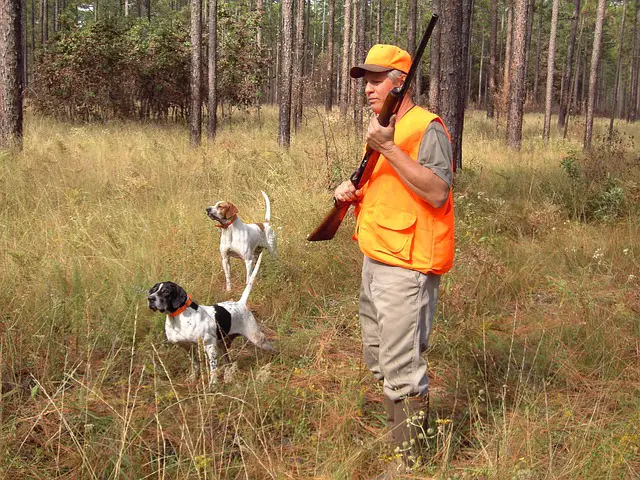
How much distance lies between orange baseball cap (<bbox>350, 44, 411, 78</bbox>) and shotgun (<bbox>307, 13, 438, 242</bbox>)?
0.06 m

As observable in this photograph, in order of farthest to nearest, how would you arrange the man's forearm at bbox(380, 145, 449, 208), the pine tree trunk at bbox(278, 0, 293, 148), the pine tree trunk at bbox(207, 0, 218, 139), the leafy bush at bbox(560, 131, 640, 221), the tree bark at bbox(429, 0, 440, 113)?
the pine tree trunk at bbox(207, 0, 218, 139) < the pine tree trunk at bbox(278, 0, 293, 148) < the tree bark at bbox(429, 0, 440, 113) < the leafy bush at bbox(560, 131, 640, 221) < the man's forearm at bbox(380, 145, 449, 208)

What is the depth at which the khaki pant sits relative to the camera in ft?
9.08

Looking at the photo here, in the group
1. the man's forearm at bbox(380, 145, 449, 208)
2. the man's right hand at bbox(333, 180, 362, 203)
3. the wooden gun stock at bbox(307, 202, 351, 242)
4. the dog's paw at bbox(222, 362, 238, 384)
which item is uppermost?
the man's forearm at bbox(380, 145, 449, 208)

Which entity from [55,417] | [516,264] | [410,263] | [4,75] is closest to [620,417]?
[410,263]

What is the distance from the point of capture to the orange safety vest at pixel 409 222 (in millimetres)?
2736

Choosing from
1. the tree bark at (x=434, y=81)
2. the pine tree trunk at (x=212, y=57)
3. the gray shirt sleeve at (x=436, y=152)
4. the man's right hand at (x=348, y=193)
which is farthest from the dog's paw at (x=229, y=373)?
the pine tree trunk at (x=212, y=57)

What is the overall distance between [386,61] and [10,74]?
27.9ft

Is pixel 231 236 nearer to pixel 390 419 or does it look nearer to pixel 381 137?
pixel 390 419

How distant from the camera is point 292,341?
4.41 m

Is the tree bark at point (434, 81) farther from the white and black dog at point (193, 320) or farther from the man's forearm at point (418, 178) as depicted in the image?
the man's forearm at point (418, 178)

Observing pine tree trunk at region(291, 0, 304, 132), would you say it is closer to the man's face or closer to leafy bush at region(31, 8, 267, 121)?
leafy bush at region(31, 8, 267, 121)

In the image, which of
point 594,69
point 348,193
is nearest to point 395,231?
point 348,193

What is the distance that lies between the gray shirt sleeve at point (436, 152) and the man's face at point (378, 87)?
0.26 meters

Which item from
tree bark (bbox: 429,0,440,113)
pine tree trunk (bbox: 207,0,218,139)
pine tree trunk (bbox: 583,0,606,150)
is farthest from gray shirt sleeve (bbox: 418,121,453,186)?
pine tree trunk (bbox: 583,0,606,150)
